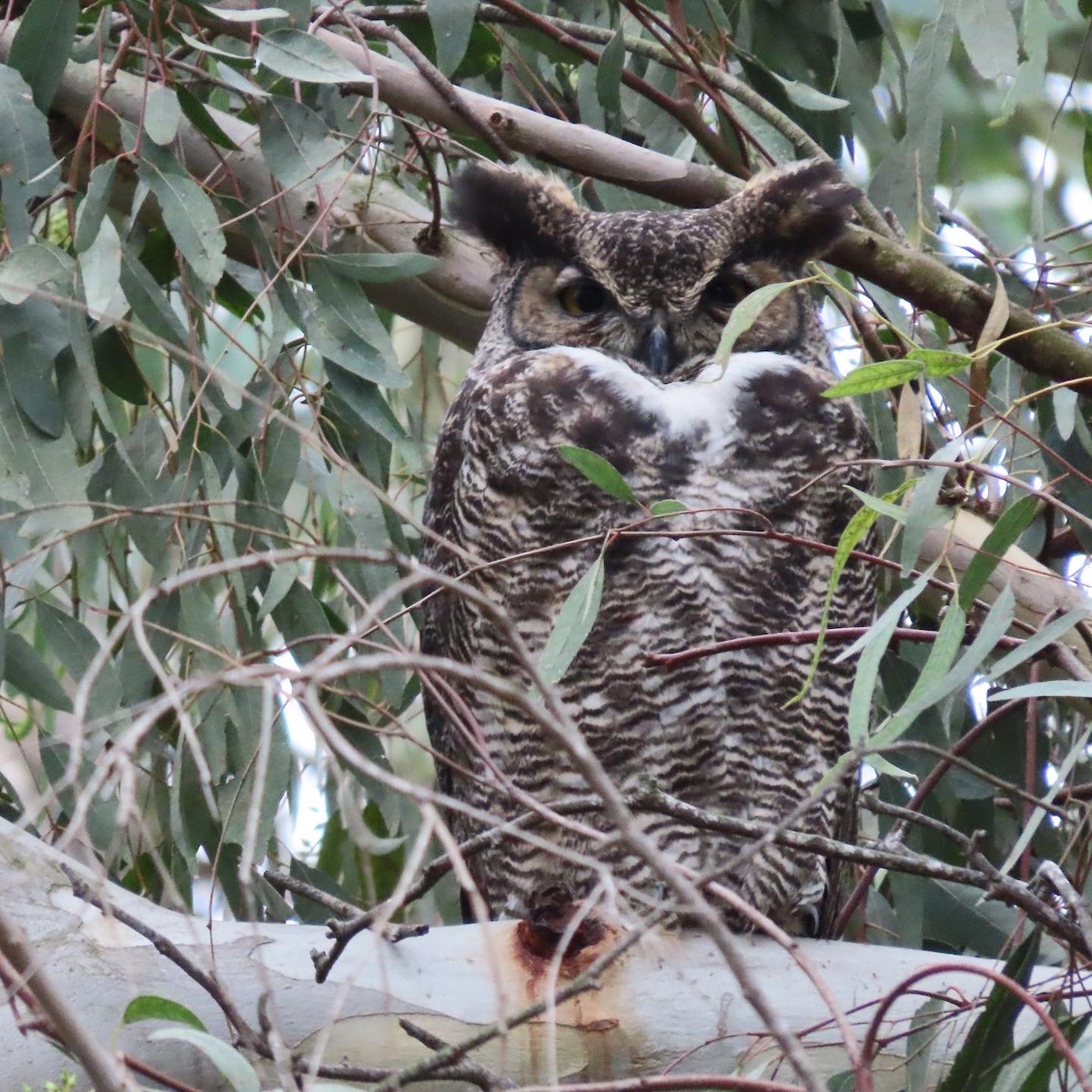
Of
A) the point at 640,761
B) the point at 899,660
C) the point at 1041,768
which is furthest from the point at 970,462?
the point at 1041,768

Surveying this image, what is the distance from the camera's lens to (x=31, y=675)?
5.62 ft

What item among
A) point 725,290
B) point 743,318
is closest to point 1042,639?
point 743,318

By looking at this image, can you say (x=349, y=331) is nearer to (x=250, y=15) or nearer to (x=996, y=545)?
(x=250, y=15)

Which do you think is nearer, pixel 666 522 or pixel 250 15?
pixel 250 15

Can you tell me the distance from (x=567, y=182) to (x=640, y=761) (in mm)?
1086

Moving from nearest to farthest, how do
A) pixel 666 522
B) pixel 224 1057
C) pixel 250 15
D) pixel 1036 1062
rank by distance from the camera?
pixel 224 1057
pixel 1036 1062
pixel 250 15
pixel 666 522

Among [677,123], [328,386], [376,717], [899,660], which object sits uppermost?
[677,123]

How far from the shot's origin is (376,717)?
2141mm

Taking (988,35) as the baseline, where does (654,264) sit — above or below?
below

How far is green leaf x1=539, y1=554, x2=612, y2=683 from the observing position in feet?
4.60

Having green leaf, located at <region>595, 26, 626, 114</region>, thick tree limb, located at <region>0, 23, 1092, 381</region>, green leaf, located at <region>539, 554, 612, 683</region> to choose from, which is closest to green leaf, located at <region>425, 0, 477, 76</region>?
thick tree limb, located at <region>0, 23, 1092, 381</region>

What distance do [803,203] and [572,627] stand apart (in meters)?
0.86

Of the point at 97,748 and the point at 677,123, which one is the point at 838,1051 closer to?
the point at 97,748

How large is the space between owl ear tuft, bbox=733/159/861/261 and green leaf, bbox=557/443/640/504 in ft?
2.32
